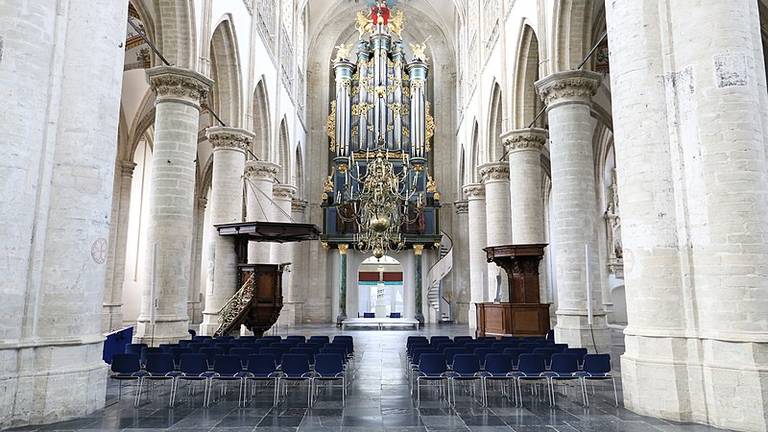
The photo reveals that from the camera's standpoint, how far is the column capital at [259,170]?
59.7 ft

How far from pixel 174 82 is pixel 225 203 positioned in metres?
4.18

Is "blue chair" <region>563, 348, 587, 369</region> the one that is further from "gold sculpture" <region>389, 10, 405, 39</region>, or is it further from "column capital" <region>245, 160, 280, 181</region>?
"gold sculpture" <region>389, 10, 405, 39</region>

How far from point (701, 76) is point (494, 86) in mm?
11553

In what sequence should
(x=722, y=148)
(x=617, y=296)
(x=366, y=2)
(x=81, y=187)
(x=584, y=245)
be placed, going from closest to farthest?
(x=722, y=148) < (x=81, y=187) < (x=584, y=245) < (x=617, y=296) < (x=366, y=2)

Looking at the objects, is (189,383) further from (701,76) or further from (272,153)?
(272,153)

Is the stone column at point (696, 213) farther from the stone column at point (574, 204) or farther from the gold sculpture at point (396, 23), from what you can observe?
the gold sculpture at point (396, 23)

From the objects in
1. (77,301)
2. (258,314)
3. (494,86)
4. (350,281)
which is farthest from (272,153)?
(77,301)

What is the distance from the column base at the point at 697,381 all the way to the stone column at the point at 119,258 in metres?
19.0

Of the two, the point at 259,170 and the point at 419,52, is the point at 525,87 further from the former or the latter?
the point at 419,52

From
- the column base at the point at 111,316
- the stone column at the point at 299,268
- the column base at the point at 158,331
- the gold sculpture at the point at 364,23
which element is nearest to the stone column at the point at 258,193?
the column base at the point at 111,316

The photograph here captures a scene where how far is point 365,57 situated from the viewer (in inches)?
1101

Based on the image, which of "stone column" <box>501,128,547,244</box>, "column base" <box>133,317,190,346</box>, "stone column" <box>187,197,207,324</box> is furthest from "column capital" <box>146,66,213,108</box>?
"stone column" <box>187,197,207,324</box>

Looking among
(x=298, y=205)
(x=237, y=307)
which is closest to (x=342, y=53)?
(x=298, y=205)

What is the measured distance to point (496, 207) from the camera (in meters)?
18.3
